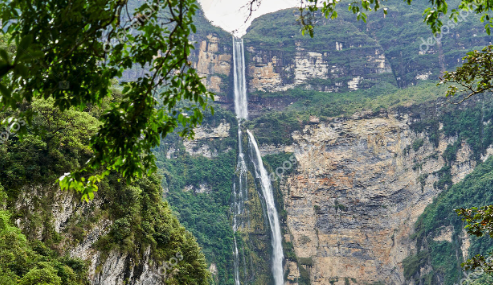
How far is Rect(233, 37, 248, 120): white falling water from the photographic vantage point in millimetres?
51162

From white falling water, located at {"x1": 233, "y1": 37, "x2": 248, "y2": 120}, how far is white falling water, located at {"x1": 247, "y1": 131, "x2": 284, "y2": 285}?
8110 millimetres

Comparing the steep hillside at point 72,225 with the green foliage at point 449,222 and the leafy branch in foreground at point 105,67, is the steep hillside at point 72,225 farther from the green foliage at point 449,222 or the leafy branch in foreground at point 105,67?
the green foliage at point 449,222

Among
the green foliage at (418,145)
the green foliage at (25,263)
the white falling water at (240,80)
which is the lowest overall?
the green foliage at (25,263)

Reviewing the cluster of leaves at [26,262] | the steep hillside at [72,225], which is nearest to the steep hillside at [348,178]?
the steep hillside at [72,225]

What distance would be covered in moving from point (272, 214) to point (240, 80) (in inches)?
845

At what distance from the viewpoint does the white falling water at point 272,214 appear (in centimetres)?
3719

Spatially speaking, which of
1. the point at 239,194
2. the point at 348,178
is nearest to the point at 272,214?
the point at 239,194

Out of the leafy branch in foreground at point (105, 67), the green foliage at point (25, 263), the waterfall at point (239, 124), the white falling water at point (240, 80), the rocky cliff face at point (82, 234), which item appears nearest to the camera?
the leafy branch in foreground at point (105, 67)

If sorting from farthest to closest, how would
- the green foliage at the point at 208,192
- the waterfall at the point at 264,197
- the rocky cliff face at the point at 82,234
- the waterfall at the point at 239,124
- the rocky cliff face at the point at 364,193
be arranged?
1. the waterfall at the point at 239,124
2. the waterfall at the point at 264,197
3. the green foliage at the point at 208,192
4. the rocky cliff face at the point at 364,193
5. the rocky cliff face at the point at 82,234

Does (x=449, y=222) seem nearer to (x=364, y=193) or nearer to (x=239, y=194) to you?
(x=364, y=193)

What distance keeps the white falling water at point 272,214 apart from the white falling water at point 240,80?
26.6ft

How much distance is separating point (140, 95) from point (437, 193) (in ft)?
126

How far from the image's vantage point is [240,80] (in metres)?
52.8

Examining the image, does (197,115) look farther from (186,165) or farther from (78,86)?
(186,165)
